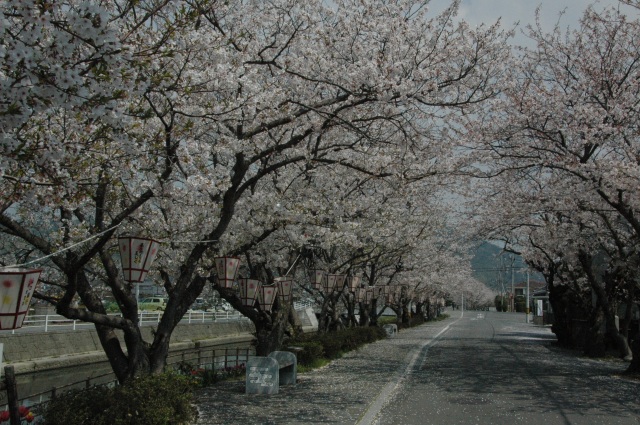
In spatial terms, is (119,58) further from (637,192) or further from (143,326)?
(143,326)

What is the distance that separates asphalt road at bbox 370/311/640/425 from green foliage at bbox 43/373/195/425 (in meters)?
3.37

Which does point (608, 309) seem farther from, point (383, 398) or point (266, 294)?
point (266, 294)

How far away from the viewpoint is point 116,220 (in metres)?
8.12

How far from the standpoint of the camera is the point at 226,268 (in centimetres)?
1066

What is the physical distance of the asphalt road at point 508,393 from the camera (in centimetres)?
1020

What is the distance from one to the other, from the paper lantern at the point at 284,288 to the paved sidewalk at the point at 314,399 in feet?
6.69

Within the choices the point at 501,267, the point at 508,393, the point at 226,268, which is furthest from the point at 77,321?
the point at 501,267

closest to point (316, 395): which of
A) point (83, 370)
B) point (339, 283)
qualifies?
point (339, 283)

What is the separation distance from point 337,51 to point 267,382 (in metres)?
6.80

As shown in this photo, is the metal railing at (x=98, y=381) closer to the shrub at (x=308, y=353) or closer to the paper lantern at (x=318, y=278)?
the shrub at (x=308, y=353)

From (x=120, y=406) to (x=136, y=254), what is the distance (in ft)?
6.20

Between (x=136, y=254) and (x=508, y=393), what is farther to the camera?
(x=508, y=393)

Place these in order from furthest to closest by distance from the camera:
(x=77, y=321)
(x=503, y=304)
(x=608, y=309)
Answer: (x=503, y=304) → (x=77, y=321) → (x=608, y=309)

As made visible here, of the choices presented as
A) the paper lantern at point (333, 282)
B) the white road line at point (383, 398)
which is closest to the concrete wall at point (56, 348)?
the paper lantern at point (333, 282)
